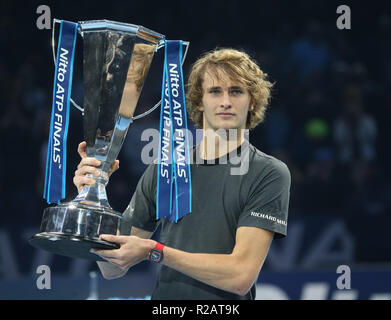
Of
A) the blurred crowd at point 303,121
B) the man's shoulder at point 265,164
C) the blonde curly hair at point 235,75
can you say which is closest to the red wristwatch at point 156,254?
the man's shoulder at point 265,164

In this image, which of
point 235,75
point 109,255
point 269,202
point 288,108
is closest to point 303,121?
point 288,108

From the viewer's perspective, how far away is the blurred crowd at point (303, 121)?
6.22m

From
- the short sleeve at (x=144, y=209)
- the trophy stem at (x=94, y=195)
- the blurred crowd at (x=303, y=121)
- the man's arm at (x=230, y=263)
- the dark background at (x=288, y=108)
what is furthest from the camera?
the blurred crowd at (x=303, y=121)

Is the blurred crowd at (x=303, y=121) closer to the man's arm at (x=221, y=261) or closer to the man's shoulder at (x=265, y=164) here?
the man's shoulder at (x=265, y=164)

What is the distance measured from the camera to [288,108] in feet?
23.0

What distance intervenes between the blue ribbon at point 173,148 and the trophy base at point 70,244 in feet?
0.99

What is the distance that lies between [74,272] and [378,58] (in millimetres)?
4301

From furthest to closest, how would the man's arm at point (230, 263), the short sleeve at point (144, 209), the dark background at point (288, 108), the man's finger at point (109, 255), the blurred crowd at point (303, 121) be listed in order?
the blurred crowd at point (303, 121) < the dark background at point (288, 108) < the short sleeve at point (144, 209) < the man's arm at point (230, 263) < the man's finger at point (109, 255)

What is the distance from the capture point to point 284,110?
702 centimetres

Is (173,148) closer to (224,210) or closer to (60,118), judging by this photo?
(224,210)

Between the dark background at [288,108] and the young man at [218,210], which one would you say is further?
the dark background at [288,108]

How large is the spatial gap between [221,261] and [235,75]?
763 mm
